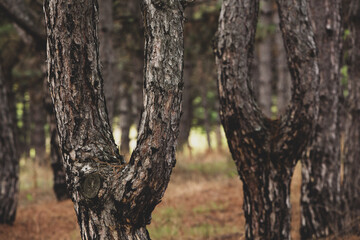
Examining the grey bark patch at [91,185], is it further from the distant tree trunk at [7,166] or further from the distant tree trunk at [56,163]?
the distant tree trunk at [56,163]

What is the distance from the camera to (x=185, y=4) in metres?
2.42

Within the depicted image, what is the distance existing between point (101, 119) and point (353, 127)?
431cm

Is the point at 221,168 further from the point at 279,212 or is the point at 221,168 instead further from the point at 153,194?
the point at 153,194

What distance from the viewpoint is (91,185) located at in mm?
2311

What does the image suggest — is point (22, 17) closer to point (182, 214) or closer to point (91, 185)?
point (182, 214)

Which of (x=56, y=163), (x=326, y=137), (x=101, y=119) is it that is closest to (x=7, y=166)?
(x=56, y=163)

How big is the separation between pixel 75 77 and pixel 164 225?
3.91 metres

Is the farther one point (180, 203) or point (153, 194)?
point (180, 203)

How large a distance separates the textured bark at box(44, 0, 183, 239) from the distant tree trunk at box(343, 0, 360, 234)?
394cm

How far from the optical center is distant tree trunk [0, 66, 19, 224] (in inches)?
216

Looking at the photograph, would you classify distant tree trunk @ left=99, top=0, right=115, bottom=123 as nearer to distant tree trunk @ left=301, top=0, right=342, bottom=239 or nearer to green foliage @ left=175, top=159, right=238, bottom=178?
green foliage @ left=175, top=159, right=238, bottom=178

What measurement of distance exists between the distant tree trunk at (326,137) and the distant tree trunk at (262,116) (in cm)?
124

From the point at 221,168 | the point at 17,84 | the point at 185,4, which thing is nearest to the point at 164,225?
the point at 185,4

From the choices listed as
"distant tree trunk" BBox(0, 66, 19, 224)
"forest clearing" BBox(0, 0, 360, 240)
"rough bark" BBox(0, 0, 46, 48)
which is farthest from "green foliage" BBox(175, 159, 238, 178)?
"distant tree trunk" BBox(0, 66, 19, 224)
